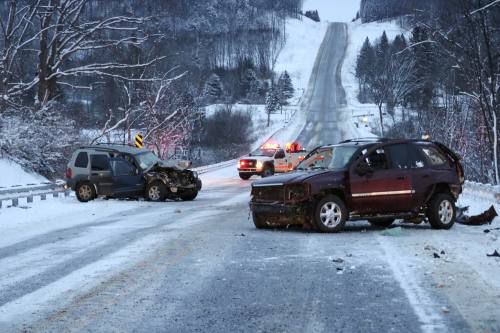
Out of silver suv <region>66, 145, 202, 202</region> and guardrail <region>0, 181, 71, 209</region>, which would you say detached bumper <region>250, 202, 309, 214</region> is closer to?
silver suv <region>66, 145, 202, 202</region>

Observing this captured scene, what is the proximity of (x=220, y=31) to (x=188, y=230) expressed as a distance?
186421mm

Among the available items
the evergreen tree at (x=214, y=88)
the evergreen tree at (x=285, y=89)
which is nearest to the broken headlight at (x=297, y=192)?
the evergreen tree at (x=285, y=89)

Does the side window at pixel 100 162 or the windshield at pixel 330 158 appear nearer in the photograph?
the windshield at pixel 330 158

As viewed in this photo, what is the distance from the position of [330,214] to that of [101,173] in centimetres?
1103

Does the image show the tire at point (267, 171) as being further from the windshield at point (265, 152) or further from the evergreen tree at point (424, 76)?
the evergreen tree at point (424, 76)

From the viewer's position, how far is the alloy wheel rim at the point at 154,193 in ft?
69.4

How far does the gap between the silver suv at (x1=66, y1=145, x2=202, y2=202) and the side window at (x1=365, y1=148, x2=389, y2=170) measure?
9.36 meters

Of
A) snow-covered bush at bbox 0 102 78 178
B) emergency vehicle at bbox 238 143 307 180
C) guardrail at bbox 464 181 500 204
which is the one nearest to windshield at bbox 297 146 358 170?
guardrail at bbox 464 181 500 204

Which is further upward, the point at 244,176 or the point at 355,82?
the point at 355,82

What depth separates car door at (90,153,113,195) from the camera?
21.3 meters

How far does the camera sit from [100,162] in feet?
70.8

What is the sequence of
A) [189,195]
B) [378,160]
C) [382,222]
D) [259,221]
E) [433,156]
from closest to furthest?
[378,160] → [259,221] → [433,156] → [382,222] → [189,195]

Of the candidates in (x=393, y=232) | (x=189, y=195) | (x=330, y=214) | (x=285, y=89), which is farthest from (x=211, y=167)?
(x=285, y=89)

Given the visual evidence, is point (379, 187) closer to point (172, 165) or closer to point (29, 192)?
point (172, 165)
